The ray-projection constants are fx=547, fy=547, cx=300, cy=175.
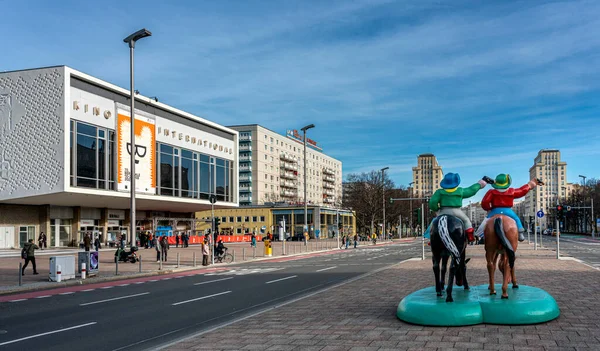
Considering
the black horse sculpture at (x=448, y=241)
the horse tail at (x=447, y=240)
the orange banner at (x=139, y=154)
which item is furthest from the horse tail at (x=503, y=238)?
the orange banner at (x=139, y=154)

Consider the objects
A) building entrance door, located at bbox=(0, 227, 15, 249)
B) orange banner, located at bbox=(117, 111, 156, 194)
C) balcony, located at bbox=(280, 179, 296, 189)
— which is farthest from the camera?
balcony, located at bbox=(280, 179, 296, 189)

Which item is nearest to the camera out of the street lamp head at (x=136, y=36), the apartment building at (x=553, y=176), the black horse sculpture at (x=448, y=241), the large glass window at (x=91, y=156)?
the black horse sculpture at (x=448, y=241)

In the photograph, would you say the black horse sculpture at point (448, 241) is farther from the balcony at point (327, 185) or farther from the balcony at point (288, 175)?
the balcony at point (327, 185)

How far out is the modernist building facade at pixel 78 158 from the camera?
4484cm

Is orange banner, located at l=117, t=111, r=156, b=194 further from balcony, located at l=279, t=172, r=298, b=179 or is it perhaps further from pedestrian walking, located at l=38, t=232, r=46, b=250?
balcony, located at l=279, t=172, r=298, b=179

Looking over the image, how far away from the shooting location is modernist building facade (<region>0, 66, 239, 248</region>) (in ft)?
147

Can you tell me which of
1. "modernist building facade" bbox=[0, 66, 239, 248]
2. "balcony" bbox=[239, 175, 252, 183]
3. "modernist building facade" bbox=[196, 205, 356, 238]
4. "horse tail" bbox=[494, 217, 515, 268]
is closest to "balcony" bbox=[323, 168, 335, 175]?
"balcony" bbox=[239, 175, 252, 183]

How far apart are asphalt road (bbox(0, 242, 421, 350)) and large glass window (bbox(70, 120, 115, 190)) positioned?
28.2 m

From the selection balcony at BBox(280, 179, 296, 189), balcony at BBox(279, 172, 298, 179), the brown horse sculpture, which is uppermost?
balcony at BBox(279, 172, 298, 179)

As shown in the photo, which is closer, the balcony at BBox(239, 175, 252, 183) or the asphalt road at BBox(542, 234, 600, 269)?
the asphalt road at BBox(542, 234, 600, 269)

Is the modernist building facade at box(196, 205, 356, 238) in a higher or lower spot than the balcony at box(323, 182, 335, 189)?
lower

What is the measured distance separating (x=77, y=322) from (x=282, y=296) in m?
5.58

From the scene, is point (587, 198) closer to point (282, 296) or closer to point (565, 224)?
point (565, 224)

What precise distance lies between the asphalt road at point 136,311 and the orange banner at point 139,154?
107ft
